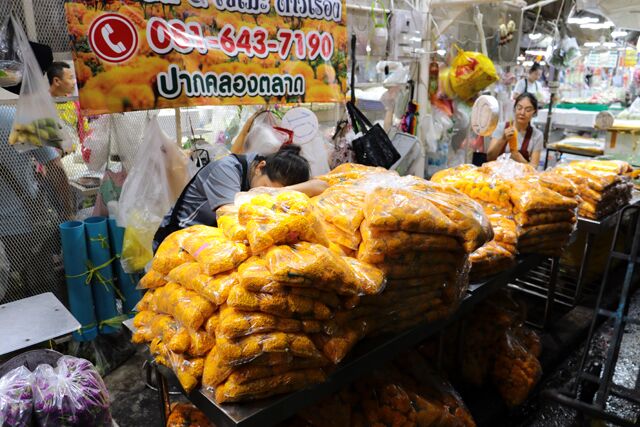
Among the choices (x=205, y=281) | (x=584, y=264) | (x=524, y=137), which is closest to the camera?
(x=205, y=281)

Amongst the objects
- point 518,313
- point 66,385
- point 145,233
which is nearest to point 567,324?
point 518,313

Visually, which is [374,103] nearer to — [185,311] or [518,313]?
[518,313]

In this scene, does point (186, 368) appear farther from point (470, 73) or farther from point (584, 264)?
point (470, 73)

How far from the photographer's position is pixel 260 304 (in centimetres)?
129

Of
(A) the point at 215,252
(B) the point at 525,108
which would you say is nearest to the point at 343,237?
(A) the point at 215,252

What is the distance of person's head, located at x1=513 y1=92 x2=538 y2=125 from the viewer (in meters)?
4.89

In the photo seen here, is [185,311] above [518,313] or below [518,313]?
above

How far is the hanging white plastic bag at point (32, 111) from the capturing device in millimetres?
2352

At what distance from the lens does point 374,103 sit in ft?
16.3

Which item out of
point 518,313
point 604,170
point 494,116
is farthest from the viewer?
point 494,116

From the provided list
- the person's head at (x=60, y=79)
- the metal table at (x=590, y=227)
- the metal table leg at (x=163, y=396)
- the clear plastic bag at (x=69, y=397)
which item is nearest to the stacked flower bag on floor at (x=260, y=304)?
the clear plastic bag at (x=69, y=397)

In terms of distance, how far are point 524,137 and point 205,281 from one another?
473cm

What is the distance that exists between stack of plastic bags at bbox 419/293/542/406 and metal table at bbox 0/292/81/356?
6.44ft

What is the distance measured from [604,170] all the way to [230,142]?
3.05 meters
